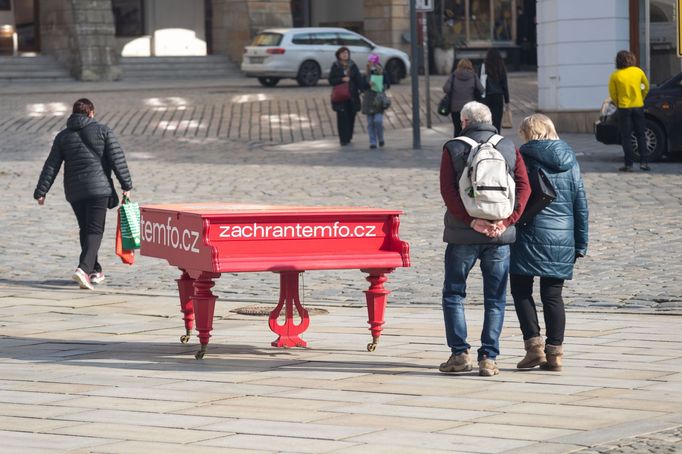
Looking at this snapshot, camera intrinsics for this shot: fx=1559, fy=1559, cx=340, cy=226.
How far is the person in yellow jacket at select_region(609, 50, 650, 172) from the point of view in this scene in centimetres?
2147

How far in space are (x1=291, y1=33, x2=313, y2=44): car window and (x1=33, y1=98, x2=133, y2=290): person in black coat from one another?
28.7 m

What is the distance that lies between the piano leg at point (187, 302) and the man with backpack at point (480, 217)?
200 cm

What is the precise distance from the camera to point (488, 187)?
8375mm

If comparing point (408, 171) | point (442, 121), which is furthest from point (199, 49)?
point (408, 171)

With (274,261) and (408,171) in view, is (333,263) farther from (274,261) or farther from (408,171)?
(408,171)

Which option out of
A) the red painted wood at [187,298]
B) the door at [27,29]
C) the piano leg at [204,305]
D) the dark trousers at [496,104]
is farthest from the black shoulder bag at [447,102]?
the door at [27,29]

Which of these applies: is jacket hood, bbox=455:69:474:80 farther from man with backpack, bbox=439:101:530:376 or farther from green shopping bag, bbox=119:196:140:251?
man with backpack, bbox=439:101:530:376

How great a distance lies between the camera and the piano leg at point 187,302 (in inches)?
391

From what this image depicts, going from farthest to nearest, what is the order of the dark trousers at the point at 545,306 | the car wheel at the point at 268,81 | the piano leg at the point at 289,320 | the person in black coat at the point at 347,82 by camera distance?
the car wheel at the point at 268,81 < the person in black coat at the point at 347,82 < the piano leg at the point at 289,320 < the dark trousers at the point at 545,306

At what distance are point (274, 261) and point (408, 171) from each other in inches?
534

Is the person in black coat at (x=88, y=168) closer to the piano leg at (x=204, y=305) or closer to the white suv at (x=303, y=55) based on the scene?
the piano leg at (x=204, y=305)

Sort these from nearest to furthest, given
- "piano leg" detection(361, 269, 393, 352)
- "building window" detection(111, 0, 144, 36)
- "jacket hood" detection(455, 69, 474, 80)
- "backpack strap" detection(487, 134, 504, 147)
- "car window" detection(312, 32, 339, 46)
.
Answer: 1. "backpack strap" detection(487, 134, 504, 147)
2. "piano leg" detection(361, 269, 393, 352)
3. "jacket hood" detection(455, 69, 474, 80)
4. "car window" detection(312, 32, 339, 46)
5. "building window" detection(111, 0, 144, 36)

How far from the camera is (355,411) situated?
297 inches

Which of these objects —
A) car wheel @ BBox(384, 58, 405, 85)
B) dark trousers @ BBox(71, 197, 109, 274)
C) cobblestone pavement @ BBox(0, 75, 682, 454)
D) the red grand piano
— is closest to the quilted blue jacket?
the red grand piano
